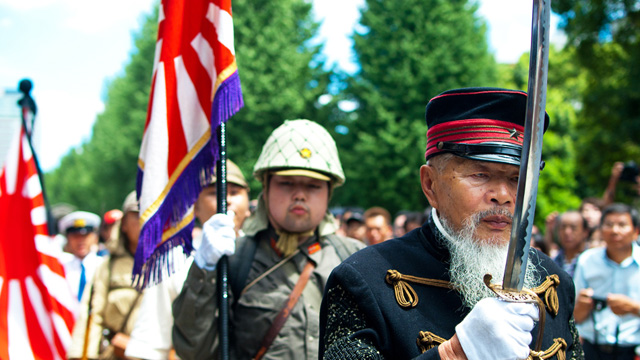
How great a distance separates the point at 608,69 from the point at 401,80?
28.4ft

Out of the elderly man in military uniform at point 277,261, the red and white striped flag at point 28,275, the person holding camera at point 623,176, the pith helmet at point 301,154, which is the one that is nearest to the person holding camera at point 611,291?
the person holding camera at point 623,176

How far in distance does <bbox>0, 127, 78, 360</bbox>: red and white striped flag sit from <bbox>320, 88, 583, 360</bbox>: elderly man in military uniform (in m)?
2.27

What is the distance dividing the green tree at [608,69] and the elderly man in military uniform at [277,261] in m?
18.0

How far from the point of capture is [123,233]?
523 centimetres

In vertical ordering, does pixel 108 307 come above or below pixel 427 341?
below

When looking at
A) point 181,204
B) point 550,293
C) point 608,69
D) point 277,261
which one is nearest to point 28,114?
point 181,204

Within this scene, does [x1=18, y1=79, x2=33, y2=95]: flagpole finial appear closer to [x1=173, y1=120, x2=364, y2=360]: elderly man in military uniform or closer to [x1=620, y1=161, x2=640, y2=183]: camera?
[x1=173, y1=120, x2=364, y2=360]: elderly man in military uniform

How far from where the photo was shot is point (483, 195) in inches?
84.2

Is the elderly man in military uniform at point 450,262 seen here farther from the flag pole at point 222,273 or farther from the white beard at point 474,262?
the flag pole at point 222,273

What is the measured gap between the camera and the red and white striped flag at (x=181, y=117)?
3.13 metres

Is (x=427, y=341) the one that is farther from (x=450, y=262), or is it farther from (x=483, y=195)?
(x=483, y=195)

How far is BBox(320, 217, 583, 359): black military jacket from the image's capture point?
2070mm

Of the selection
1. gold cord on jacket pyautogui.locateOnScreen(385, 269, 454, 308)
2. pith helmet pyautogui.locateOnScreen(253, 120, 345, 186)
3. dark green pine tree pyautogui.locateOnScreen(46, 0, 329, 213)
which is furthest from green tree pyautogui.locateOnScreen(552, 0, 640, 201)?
gold cord on jacket pyautogui.locateOnScreen(385, 269, 454, 308)

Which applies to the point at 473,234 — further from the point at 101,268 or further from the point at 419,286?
the point at 101,268
